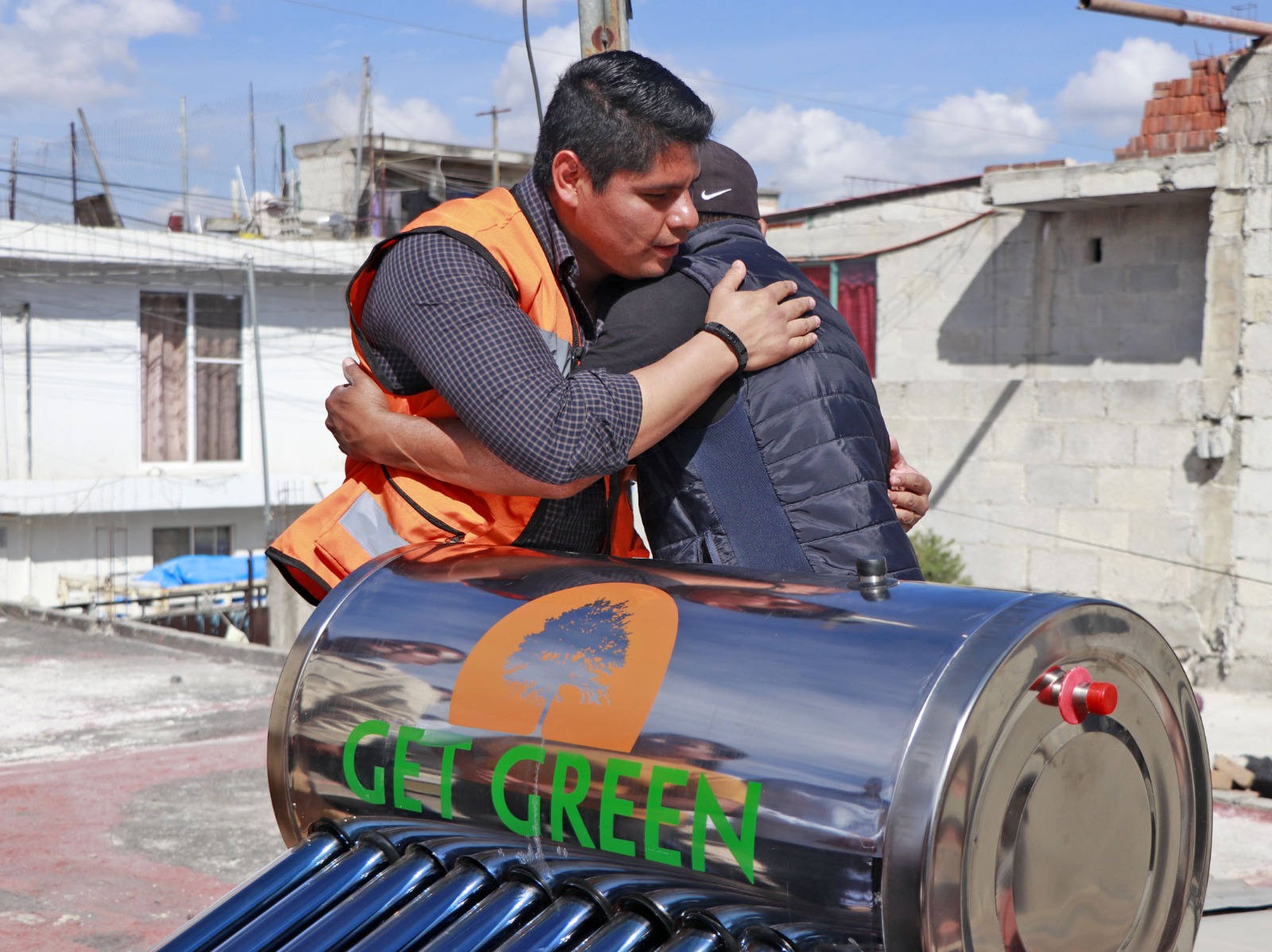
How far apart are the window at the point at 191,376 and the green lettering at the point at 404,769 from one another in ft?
53.3

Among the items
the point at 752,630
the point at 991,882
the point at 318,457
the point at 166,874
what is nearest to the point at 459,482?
the point at 752,630

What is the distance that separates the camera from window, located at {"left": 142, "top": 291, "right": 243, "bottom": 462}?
1694 cm

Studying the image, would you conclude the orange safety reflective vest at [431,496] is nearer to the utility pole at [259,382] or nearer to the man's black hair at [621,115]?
the man's black hair at [621,115]

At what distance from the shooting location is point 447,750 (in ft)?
5.65

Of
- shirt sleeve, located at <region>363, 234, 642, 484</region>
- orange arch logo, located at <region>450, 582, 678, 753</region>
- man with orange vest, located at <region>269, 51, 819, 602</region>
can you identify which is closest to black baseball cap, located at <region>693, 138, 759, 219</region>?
man with orange vest, located at <region>269, 51, 819, 602</region>

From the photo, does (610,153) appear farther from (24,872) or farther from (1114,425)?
(1114,425)

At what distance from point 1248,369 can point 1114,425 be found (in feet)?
3.61

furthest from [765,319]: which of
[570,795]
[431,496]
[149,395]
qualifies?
[149,395]

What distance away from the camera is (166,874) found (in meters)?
4.38

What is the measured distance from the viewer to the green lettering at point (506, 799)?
5.40ft

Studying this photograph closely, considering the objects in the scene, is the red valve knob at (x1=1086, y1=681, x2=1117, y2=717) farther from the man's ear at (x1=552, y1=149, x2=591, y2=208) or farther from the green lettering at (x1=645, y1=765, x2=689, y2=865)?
the man's ear at (x1=552, y1=149, x2=591, y2=208)

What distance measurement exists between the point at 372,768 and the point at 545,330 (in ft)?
2.33

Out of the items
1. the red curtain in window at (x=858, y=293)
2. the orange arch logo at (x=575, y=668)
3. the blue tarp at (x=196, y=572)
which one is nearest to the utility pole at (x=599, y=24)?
the orange arch logo at (x=575, y=668)

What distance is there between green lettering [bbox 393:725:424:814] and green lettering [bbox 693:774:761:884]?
424 millimetres
